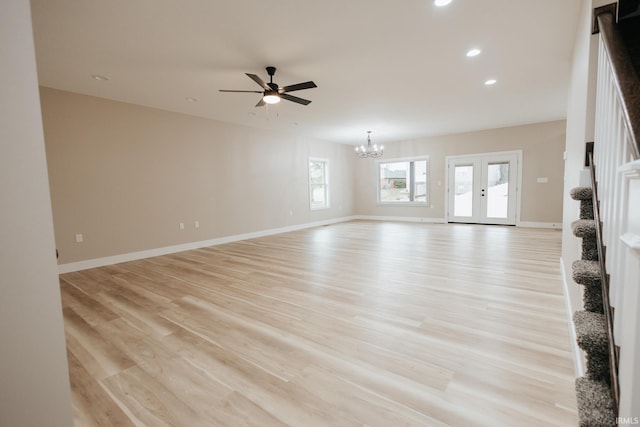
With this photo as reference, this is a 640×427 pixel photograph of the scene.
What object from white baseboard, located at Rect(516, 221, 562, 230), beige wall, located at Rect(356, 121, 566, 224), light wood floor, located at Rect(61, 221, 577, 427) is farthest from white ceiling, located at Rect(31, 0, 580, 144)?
white baseboard, located at Rect(516, 221, 562, 230)

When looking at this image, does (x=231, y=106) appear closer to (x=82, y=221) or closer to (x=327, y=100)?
(x=327, y=100)

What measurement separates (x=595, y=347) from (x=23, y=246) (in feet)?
7.06

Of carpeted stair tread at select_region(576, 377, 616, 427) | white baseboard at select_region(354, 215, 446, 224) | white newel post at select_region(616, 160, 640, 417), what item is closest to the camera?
white newel post at select_region(616, 160, 640, 417)

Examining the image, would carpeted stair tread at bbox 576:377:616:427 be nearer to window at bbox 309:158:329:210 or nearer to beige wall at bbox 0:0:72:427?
beige wall at bbox 0:0:72:427

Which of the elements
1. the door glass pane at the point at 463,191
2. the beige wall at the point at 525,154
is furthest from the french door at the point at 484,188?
the beige wall at the point at 525,154

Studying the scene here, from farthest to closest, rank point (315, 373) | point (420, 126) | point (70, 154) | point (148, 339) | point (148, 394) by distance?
point (420, 126) → point (70, 154) → point (148, 339) → point (315, 373) → point (148, 394)

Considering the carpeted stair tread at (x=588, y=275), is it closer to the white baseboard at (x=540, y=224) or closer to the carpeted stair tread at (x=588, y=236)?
the carpeted stair tread at (x=588, y=236)

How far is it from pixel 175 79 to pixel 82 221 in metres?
2.62

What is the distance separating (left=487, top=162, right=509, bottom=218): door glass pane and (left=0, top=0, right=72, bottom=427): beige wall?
29.9 ft

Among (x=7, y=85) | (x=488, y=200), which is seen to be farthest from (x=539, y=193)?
(x=7, y=85)

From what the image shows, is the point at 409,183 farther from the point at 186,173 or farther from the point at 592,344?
the point at 592,344

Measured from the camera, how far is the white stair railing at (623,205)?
679 mm

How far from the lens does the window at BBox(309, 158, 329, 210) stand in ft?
28.8

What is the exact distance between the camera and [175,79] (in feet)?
12.8
